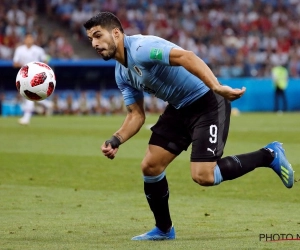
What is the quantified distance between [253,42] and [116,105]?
8.44m

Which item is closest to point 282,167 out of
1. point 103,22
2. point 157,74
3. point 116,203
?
point 157,74

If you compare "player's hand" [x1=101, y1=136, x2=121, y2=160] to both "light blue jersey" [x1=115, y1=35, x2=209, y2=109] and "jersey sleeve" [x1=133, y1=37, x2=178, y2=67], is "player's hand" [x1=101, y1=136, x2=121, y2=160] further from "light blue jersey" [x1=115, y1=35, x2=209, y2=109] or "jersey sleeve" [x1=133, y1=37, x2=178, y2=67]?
"jersey sleeve" [x1=133, y1=37, x2=178, y2=67]

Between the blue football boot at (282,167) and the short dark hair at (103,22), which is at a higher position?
the short dark hair at (103,22)

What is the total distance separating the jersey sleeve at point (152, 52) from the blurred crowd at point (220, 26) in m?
27.2

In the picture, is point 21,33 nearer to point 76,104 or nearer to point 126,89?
point 76,104

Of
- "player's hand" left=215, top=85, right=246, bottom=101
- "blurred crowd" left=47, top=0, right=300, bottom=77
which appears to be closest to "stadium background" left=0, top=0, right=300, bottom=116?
"blurred crowd" left=47, top=0, right=300, bottom=77

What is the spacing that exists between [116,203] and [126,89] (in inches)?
101

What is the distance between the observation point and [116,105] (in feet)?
107

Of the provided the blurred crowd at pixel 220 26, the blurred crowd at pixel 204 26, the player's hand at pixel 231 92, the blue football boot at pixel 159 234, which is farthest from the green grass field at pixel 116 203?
the blurred crowd at pixel 220 26

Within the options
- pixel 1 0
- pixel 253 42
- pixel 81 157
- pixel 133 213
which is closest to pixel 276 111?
pixel 253 42

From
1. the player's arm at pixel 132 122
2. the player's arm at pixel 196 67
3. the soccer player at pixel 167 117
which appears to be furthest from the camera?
the player's arm at pixel 132 122

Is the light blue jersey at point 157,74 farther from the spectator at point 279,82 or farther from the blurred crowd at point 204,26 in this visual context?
the spectator at point 279,82

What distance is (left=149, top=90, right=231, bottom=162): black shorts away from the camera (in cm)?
706

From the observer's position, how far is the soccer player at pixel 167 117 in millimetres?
6887
